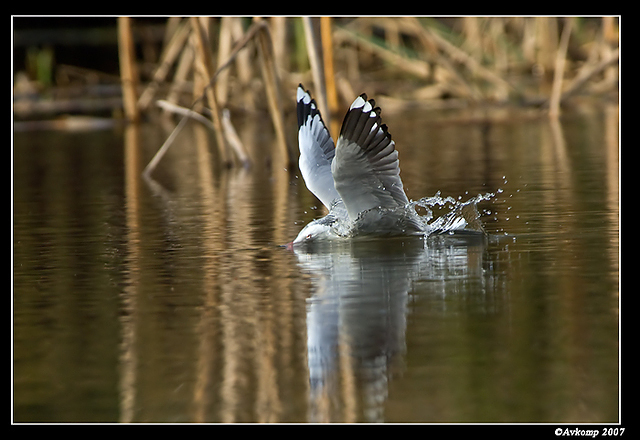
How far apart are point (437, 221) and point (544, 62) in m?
13.5

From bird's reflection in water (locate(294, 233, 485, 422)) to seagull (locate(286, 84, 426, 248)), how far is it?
12cm

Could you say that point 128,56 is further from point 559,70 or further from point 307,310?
point 307,310

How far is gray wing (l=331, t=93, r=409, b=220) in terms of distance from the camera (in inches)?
255

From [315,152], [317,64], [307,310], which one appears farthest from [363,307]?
[317,64]

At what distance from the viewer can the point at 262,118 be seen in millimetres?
18812

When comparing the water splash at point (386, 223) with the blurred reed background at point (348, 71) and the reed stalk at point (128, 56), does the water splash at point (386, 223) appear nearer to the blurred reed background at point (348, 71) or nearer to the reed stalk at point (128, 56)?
the blurred reed background at point (348, 71)

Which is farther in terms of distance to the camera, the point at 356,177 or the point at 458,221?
the point at 458,221

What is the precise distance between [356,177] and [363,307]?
5.53 ft

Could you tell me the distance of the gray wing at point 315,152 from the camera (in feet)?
24.6

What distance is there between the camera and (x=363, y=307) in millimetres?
5102

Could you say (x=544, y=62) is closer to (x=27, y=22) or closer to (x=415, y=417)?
(x=27, y=22)

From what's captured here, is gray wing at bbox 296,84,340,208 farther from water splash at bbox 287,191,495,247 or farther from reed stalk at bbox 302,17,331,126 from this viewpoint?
reed stalk at bbox 302,17,331,126

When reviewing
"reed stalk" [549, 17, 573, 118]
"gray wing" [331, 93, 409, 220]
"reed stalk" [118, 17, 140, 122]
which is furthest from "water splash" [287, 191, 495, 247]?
"reed stalk" [118, 17, 140, 122]

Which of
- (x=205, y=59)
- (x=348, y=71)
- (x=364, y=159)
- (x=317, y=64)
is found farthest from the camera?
(x=348, y=71)
